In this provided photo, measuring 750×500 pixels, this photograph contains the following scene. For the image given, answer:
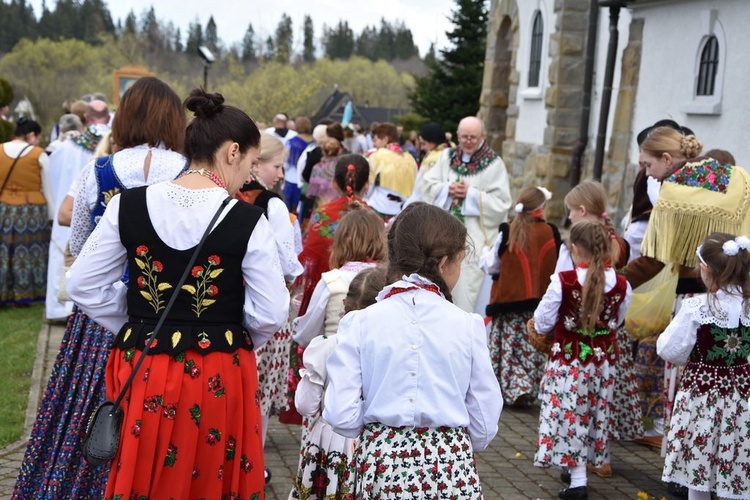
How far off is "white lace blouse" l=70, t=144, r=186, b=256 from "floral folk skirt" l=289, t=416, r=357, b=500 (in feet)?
4.13

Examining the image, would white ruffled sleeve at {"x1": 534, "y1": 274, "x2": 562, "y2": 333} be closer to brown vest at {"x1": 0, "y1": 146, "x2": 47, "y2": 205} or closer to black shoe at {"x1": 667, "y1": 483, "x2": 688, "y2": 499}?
black shoe at {"x1": 667, "y1": 483, "x2": 688, "y2": 499}

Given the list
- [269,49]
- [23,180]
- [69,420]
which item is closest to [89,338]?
[69,420]

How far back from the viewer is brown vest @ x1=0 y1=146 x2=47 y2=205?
10273 mm

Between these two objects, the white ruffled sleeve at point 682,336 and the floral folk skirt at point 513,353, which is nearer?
the white ruffled sleeve at point 682,336

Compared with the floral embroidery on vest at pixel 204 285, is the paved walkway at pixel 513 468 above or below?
below

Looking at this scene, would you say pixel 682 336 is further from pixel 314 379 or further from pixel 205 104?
pixel 205 104

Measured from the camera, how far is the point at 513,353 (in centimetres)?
788

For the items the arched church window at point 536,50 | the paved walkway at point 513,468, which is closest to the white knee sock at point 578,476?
the paved walkway at point 513,468

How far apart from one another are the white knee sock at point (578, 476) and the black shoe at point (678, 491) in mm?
558

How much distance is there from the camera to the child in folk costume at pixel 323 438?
3902 mm

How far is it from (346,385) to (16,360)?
575 centimetres

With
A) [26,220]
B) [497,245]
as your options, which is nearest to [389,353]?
[497,245]

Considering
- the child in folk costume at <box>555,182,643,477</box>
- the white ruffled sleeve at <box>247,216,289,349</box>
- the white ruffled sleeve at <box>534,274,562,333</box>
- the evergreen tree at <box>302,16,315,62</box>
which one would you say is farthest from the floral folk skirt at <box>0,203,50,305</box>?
the evergreen tree at <box>302,16,315,62</box>

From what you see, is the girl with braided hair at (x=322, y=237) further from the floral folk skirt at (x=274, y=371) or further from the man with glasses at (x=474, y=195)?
the man with glasses at (x=474, y=195)
